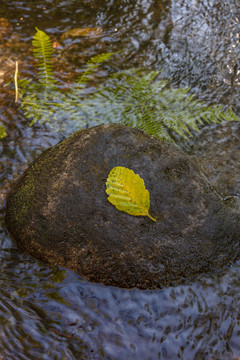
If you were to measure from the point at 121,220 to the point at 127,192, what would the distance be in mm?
223

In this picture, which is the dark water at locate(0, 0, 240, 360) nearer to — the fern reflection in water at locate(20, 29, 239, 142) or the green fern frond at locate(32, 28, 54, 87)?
the fern reflection in water at locate(20, 29, 239, 142)

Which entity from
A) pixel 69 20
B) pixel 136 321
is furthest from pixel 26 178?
pixel 69 20

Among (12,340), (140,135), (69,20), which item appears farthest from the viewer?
(69,20)

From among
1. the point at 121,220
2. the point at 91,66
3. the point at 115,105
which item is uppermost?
the point at 91,66

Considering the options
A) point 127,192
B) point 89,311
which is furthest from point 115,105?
point 89,311

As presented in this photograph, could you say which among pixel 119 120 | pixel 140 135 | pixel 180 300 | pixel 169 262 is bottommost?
pixel 180 300

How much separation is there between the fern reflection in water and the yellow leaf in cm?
114

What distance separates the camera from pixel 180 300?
258 centimetres

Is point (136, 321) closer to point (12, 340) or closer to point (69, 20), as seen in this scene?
point (12, 340)

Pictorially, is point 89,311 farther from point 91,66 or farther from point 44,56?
point 91,66

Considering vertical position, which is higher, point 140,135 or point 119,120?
point 140,135

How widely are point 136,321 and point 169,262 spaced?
1.63 feet

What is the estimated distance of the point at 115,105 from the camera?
385 cm

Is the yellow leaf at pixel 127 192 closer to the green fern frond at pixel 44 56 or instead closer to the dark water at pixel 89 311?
the dark water at pixel 89 311
